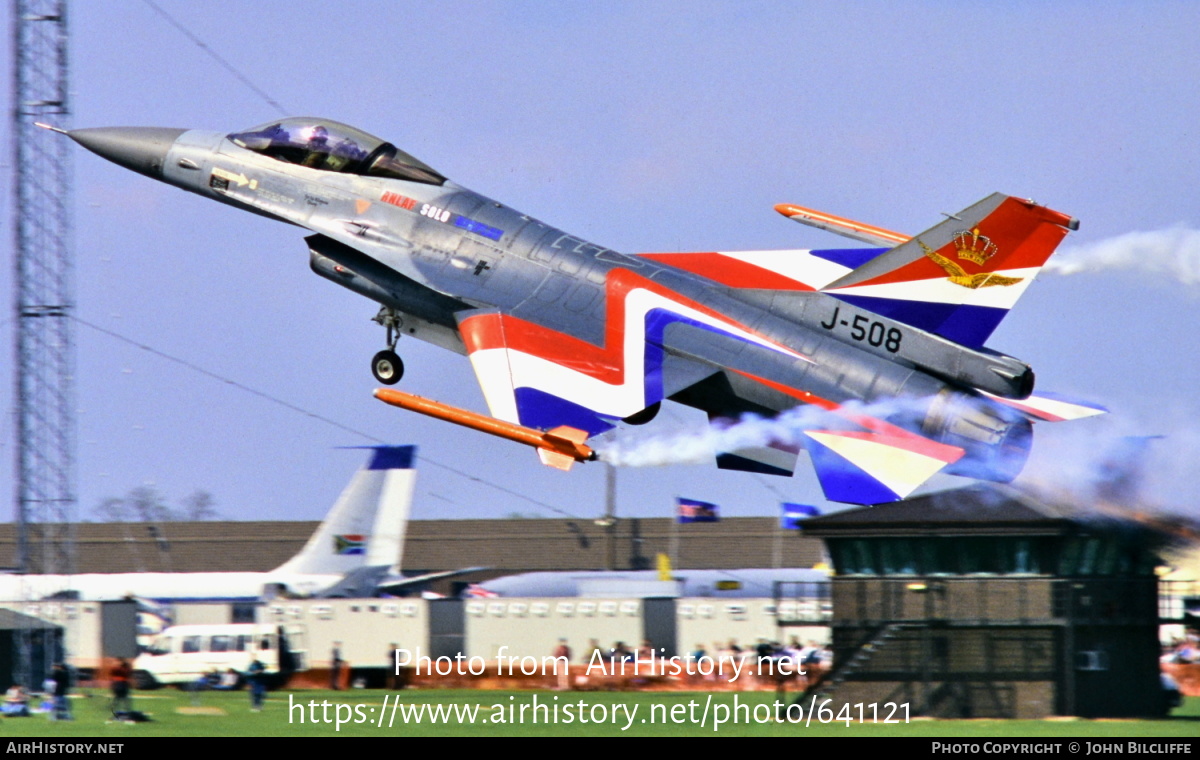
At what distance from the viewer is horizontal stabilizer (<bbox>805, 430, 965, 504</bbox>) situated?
1775cm

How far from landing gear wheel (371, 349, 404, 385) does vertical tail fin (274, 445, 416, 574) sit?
18.0 metres

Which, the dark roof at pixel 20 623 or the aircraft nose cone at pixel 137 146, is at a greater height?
the aircraft nose cone at pixel 137 146

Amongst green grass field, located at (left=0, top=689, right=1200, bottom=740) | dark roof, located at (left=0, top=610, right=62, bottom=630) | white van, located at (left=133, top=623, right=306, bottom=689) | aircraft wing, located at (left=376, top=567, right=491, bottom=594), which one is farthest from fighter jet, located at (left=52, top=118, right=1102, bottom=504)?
aircraft wing, located at (left=376, top=567, right=491, bottom=594)

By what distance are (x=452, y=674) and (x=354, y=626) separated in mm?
2472

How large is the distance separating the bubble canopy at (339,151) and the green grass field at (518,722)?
28.3 feet

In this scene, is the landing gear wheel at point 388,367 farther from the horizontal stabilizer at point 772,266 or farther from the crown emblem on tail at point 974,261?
the crown emblem on tail at point 974,261

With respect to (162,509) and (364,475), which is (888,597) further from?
(162,509)

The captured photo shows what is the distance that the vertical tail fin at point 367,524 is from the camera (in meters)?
39.7

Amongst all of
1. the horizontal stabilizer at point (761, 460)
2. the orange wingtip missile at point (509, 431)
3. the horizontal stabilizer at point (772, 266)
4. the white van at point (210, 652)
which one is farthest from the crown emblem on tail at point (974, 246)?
the white van at point (210, 652)

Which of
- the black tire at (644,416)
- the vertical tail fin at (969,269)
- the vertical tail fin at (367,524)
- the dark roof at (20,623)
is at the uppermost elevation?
the vertical tail fin at (969,269)

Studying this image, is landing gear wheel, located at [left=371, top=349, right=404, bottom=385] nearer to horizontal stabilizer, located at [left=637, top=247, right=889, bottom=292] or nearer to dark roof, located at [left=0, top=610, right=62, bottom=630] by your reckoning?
horizontal stabilizer, located at [left=637, top=247, right=889, bottom=292]

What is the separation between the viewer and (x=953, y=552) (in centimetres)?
2783

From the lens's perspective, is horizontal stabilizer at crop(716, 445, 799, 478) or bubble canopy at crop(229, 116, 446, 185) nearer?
horizontal stabilizer at crop(716, 445, 799, 478)

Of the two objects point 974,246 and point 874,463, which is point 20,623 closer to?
point 874,463
